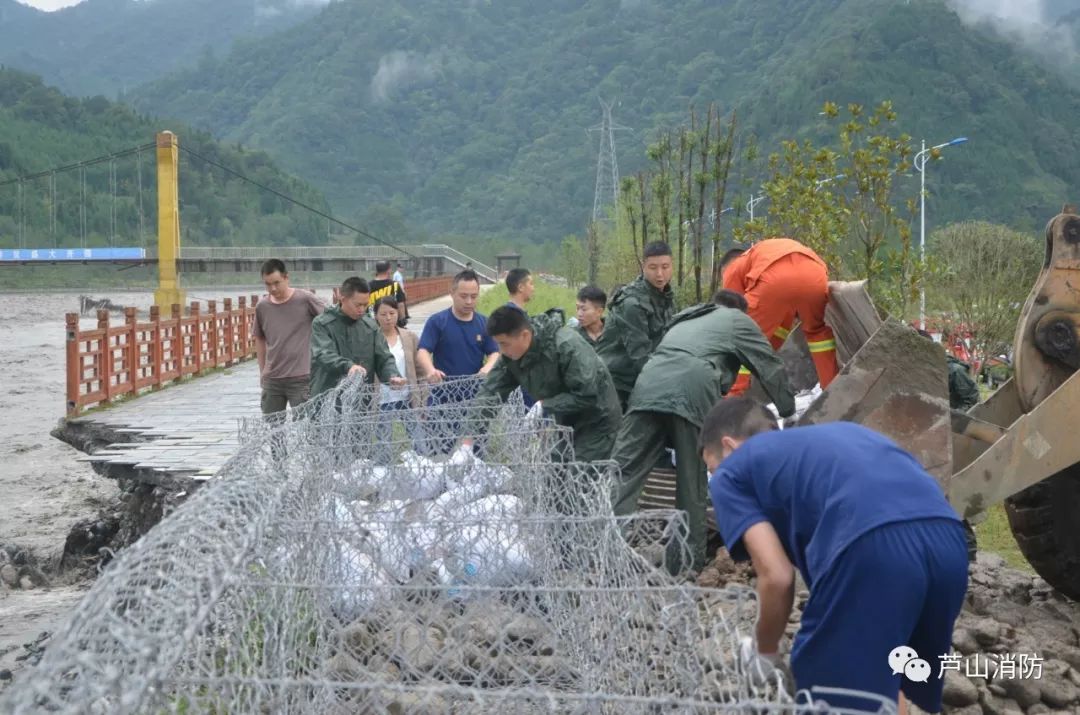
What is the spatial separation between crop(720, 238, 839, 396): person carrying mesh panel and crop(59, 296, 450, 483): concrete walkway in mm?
2937

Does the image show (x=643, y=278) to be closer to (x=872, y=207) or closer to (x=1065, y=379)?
(x=1065, y=379)

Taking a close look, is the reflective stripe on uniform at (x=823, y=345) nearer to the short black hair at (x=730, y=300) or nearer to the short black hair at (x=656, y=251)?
the short black hair at (x=730, y=300)

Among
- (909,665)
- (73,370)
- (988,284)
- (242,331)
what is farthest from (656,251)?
(242,331)

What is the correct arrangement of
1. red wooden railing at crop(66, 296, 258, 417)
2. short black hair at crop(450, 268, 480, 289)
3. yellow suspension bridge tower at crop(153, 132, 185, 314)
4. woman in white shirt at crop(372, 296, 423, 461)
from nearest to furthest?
woman in white shirt at crop(372, 296, 423, 461) < short black hair at crop(450, 268, 480, 289) < red wooden railing at crop(66, 296, 258, 417) < yellow suspension bridge tower at crop(153, 132, 185, 314)

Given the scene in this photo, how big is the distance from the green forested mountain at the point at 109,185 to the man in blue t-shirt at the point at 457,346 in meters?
61.5

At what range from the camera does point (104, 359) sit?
13.4 meters

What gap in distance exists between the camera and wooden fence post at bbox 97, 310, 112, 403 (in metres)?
13.5

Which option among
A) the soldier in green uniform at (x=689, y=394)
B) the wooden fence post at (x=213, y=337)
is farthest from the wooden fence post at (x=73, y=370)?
the soldier in green uniform at (x=689, y=394)

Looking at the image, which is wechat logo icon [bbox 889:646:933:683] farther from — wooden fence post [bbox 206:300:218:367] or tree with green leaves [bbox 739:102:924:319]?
wooden fence post [bbox 206:300:218:367]

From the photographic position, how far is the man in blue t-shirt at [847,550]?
2.86m

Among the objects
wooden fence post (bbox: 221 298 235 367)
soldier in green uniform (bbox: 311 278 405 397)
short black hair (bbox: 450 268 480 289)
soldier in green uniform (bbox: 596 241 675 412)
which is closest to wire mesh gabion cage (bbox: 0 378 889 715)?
soldier in green uniform (bbox: 596 241 675 412)

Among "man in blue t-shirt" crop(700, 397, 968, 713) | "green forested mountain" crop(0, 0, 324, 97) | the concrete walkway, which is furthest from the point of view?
"green forested mountain" crop(0, 0, 324, 97)

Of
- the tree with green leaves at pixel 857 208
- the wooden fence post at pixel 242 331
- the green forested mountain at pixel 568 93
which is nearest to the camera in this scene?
the tree with green leaves at pixel 857 208

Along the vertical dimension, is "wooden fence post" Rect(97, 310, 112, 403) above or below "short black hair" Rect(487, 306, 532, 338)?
below
